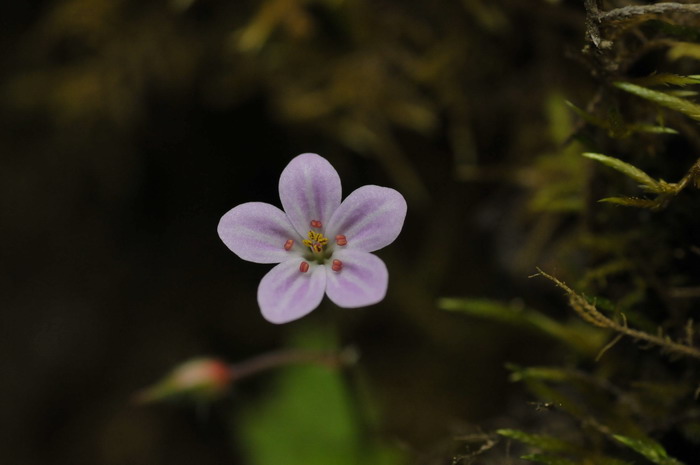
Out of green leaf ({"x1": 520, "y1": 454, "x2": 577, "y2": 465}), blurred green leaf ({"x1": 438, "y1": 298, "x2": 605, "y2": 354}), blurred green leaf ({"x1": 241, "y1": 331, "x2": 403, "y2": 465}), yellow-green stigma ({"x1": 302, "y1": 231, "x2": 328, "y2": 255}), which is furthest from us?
Answer: blurred green leaf ({"x1": 241, "y1": 331, "x2": 403, "y2": 465})

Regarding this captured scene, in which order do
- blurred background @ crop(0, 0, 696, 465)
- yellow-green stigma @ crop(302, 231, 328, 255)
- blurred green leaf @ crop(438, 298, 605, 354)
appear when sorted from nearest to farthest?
yellow-green stigma @ crop(302, 231, 328, 255) → blurred green leaf @ crop(438, 298, 605, 354) → blurred background @ crop(0, 0, 696, 465)

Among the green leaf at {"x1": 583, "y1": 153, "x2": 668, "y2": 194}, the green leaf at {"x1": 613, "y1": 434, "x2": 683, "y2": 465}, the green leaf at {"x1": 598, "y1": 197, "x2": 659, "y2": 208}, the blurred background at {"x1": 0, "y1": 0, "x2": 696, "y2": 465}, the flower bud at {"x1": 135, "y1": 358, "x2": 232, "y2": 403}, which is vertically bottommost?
the green leaf at {"x1": 613, "y1": 434, "x2": 683, "y2": 465}

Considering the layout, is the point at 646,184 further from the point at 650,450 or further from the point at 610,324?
the point at 650,450

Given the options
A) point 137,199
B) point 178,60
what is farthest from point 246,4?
point 137,199

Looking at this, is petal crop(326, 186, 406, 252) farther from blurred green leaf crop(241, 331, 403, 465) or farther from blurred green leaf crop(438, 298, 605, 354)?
blurred green leaf crop(241, 331, 403, 465)

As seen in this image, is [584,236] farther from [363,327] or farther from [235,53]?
[235,53]

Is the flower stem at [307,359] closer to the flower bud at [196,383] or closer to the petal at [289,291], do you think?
the flower bud at [196,383]

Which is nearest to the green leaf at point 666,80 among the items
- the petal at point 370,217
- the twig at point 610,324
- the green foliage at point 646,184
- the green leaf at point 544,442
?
the green foliage at point 646,184

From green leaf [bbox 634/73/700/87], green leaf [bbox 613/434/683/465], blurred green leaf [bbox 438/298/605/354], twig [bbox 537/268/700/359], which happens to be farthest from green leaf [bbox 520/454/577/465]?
green leaf [bbox 634/73/700/87]
